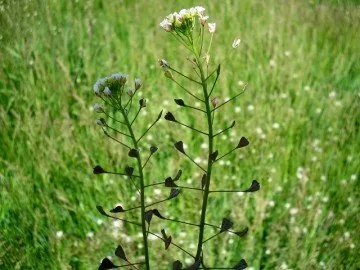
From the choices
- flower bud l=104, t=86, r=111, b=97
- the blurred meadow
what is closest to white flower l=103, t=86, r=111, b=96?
flower bud l=104, t=86, r=111, b=97

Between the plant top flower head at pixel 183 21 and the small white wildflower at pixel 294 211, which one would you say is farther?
the small white wildflower at pixel 294 211

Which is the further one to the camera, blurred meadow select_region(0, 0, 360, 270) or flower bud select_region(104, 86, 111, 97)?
blurred meadow select_region(0, 0, 360, 270)

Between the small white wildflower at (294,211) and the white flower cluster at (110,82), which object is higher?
the small white wildflower at (294,211)

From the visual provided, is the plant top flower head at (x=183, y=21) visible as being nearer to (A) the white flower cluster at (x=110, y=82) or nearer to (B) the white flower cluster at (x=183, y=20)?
(B) the white flower cluster at (x=183, y=20)

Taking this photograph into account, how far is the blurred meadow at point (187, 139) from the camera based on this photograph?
229cm

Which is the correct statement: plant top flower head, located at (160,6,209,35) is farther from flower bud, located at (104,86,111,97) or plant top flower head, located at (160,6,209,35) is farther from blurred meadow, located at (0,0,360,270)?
blurred meadow, located at (0,0,360,270)

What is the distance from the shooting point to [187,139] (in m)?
3.04

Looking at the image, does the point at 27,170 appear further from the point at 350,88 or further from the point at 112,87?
the point at 350,88

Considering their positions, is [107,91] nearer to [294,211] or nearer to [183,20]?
[183,20]

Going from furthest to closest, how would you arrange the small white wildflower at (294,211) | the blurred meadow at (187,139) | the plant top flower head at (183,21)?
1. the small white wildflower at (294,211)
2. the blurred meadow at (187,139)
3. the plant top flower head at (183,21)

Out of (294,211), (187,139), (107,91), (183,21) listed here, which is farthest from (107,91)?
(187,139)

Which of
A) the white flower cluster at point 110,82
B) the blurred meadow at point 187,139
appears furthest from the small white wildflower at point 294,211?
the white flower cluster at point 110,82

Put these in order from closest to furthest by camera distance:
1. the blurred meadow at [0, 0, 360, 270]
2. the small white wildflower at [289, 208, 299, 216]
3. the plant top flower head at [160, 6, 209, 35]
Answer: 1. the plant top flower head at [160, 6, 209, 35]
2. the blurred meadow at [0, 0, 360, 270]
3. the small white wildflower at [289, 208, 299, 216]

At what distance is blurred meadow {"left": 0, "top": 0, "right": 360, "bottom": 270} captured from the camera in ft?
7.53
